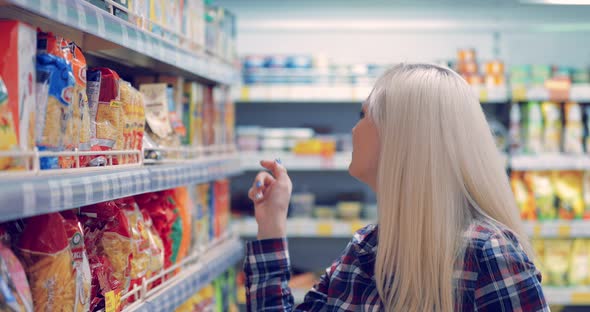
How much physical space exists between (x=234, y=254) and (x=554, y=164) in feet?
6.04

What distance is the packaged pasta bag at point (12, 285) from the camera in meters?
1.06

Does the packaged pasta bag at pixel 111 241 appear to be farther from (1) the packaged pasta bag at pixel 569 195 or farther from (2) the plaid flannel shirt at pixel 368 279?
(1) the packaged pasta bag at pixel 569 195

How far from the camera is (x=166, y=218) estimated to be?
6.52 feet

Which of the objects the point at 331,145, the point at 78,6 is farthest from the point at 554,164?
the point at 78,6

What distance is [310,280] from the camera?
368 cm

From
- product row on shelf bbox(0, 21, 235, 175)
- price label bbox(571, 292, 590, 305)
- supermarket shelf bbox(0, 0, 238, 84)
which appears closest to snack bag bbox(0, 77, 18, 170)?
product row on shelf bbox(0, 21, 235, 175)

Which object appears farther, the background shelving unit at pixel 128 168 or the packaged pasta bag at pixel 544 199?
the packaged pasta bag at pixel 544 199

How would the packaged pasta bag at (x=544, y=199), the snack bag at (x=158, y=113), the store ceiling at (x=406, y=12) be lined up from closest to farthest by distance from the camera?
the snack bag at (x=158, y=113) < the store ceiling at (x=406, y=12) < the packaged pasta bag at (x=544, y=199)

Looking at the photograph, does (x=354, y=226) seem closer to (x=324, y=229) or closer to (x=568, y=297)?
(x=324, y=229)

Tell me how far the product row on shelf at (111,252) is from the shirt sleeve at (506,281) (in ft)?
2.68

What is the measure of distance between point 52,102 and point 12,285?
0.34 meters

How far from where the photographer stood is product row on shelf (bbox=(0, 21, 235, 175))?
3.67 ft

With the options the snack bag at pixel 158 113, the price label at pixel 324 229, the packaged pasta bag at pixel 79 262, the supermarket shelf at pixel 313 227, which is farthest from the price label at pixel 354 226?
the packaged pasta bag at pixel 79 262

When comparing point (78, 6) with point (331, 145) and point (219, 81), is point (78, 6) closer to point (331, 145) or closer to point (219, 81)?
point (219, 81)
